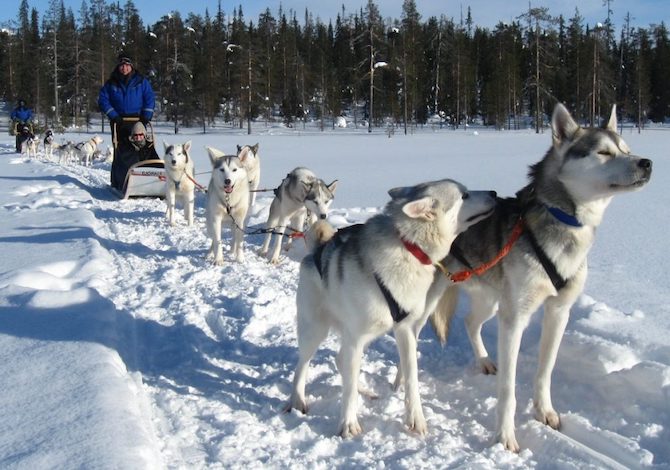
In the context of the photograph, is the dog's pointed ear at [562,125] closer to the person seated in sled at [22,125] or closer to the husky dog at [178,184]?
the husky dog at [178,184]

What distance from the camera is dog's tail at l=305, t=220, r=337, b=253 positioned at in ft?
10.1

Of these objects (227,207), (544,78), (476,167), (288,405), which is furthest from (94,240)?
(544,78)

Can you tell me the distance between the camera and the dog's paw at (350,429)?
263cm

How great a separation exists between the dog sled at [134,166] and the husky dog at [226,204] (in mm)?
3461

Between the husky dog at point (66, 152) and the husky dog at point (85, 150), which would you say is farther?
the husky dog at point (66, 152)

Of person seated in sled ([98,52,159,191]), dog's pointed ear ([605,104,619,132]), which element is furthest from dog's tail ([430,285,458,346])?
person seated in sled ([98,52,159,191])

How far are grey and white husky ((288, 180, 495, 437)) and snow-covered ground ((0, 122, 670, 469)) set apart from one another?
0.30 metres

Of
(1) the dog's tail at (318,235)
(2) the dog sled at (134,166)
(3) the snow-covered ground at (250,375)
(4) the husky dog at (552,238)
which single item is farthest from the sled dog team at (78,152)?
(4) the husky dog at (552,238)

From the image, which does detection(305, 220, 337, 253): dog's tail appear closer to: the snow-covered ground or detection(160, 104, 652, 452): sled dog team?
detection(160, 104, 652, 452): sled dog team

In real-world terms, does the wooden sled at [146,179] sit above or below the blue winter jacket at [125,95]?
below

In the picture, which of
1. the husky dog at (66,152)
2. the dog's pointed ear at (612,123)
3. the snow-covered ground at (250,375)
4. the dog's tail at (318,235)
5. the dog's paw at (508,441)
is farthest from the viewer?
the husky dog at (66,152)

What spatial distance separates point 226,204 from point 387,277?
358 centimetres

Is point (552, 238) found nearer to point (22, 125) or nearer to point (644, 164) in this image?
point (644, 164)

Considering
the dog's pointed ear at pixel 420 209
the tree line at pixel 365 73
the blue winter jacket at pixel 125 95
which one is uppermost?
the tree line at pixel 365 73
